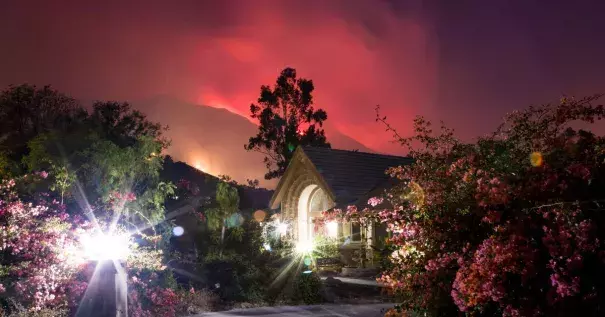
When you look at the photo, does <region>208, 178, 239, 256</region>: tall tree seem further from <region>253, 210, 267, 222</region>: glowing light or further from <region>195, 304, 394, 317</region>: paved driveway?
<region>195, 304, 394, 317</region>: paved driveway

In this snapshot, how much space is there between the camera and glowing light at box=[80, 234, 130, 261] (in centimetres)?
1262

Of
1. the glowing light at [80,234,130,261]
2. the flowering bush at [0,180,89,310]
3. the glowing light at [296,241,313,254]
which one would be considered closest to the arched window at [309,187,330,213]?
the glowing light at [296,241,313,254]

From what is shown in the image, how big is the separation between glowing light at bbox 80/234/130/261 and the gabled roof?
509 inches

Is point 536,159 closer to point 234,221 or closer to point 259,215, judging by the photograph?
point 234,221

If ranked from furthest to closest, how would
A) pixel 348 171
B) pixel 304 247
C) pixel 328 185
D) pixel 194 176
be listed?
pixel 194 176 < pixel 348 171 < pixel 304 247 < pixel 328 185

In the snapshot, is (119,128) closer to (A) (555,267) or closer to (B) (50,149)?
(B) (50,149)

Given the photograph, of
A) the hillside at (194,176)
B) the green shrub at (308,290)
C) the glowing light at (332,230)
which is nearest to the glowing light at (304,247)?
the glowing light at (332,230)

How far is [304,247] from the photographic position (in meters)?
26.7

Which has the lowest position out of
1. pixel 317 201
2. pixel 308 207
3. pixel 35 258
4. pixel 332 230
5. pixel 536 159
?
pixel 35 258

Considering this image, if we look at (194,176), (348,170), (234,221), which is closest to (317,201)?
(348,170)

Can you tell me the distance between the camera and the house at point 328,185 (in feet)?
86.0

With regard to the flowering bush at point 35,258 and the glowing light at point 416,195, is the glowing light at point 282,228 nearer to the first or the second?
the flowering bush at point 35,258

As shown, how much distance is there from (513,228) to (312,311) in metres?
8.02

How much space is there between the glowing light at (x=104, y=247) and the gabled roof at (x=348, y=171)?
12.9 meters
